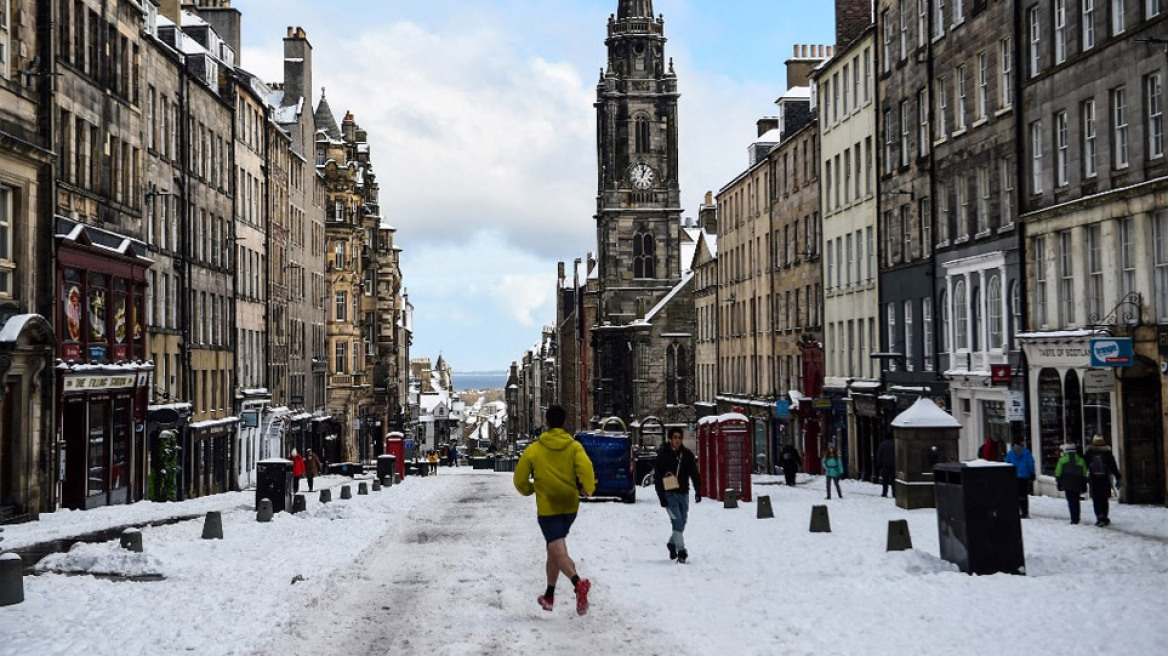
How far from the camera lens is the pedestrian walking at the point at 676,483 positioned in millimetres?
19906

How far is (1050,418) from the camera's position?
118 ft

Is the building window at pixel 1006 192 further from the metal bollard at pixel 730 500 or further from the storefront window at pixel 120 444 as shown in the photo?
the storefront window at pixel 120 444

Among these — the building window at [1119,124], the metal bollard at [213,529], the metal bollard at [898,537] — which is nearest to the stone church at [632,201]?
the building window at [1119,124]

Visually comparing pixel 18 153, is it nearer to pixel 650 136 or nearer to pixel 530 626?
pixel 530 626

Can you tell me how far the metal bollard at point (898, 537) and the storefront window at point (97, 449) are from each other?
22.6 meters

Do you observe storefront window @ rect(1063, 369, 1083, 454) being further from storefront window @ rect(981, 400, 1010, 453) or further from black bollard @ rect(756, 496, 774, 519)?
black bollard @ rect(756, 496, 774, 519)

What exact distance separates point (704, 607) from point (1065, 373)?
70.8 ft

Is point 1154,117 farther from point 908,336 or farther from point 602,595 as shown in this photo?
point 602,595

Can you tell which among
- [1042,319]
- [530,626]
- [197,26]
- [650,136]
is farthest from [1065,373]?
[650,136]

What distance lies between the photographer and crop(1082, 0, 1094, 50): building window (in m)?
33.1

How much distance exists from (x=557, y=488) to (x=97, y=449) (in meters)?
24.9

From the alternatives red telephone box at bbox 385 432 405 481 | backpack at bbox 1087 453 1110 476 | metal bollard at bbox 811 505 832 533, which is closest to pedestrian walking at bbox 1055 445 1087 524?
backpack at bbox 1087 453 1110 476

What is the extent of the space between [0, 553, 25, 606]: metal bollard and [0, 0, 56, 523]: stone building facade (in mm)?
14307

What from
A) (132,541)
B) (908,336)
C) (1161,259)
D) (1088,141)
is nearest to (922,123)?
(908,336)
